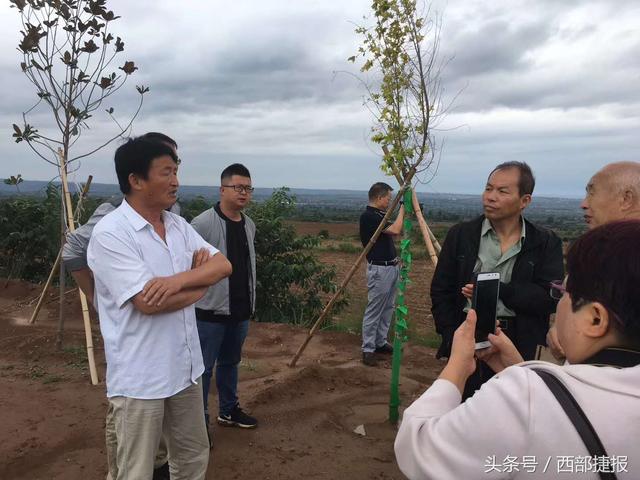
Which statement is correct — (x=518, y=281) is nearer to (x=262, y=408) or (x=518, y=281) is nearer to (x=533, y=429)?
(x=533, y=429)

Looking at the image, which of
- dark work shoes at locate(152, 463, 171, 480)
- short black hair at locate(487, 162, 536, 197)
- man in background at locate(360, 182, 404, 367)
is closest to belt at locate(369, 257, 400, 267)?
man in background at locate(360, 182, 404, 367)

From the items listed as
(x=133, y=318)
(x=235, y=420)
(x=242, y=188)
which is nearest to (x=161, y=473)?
(x=235, y=420)

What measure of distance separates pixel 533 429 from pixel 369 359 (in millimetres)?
4461

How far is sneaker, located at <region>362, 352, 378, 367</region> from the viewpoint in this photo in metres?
5.27

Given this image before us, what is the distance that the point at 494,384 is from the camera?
101cm

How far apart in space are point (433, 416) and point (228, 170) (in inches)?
103

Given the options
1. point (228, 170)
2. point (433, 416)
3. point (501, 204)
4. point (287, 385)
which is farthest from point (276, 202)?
point (433, 416)

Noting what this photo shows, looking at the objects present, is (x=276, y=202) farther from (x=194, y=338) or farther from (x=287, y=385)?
(x=194, y=338)

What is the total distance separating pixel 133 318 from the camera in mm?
2014

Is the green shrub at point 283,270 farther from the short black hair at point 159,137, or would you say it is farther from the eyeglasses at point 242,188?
the short black hair at point 159,137

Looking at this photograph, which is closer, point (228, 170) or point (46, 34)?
point (228, 170)

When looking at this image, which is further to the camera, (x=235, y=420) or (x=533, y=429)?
(x=235, y=420)

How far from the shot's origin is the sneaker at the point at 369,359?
5.27 m

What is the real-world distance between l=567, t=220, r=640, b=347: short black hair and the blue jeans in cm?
257
